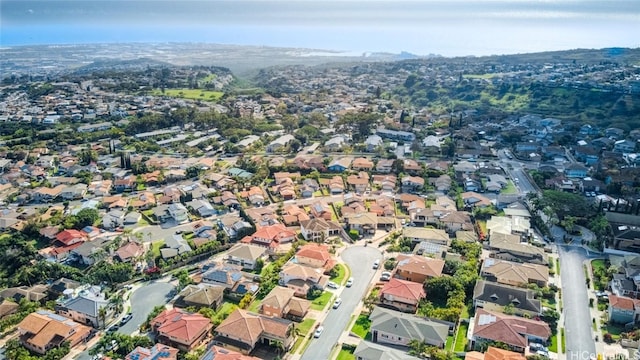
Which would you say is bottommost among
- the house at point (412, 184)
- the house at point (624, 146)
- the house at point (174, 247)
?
the house at point (174, 247)

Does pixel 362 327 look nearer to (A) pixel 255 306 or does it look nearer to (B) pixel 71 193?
(A) pixel 255 306

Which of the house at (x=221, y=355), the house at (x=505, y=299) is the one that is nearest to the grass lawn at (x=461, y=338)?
the house at (x=505, y=299)

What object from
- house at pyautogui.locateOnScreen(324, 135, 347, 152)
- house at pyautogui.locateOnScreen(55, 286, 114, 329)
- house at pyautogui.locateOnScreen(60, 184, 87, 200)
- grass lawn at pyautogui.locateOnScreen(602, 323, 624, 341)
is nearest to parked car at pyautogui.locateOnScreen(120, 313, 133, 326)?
house at pyautogui.locateOnScreen(55, 286, 114, 329)

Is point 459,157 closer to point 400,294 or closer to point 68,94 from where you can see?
point 400,294

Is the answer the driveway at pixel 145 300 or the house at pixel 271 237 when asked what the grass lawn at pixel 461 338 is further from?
the driveway at pixel 145 300

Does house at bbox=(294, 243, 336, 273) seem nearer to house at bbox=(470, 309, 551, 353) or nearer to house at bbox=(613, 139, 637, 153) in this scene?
house at bbox=(470, 309, 551, 353)

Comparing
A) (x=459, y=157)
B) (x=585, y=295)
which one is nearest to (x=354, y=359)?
(x=585, y=295)
